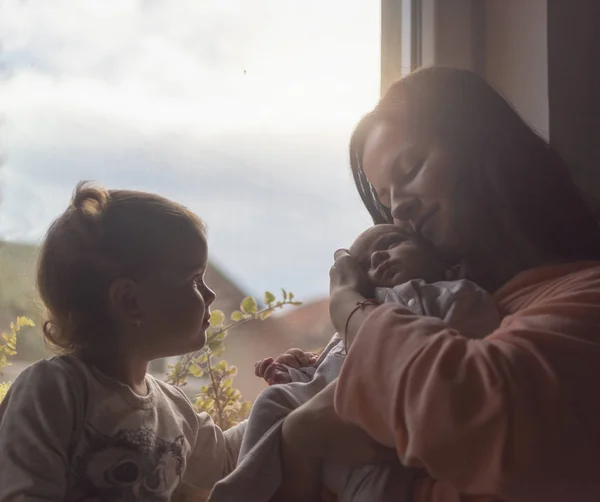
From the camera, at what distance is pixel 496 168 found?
94cm

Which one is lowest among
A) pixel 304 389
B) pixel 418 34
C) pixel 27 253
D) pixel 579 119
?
pixel 304 389

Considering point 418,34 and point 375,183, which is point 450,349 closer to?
point 375,183

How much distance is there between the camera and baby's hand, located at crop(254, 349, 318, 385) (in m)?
1.00

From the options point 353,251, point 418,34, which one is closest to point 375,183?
point 353,251

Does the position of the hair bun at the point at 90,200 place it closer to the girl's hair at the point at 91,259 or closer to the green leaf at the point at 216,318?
the girl's hair at the point at 91,259

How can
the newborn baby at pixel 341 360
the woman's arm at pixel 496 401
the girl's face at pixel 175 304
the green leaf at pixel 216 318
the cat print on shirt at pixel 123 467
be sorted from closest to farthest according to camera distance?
1. the woman's arm at pixel 496 401
2. the newborn baby at pixel 341 360
3. the cat print on shirt at pixel 123 467
4. the girl's face at pixel 175 304
5. the green leaf at pixel 216 318

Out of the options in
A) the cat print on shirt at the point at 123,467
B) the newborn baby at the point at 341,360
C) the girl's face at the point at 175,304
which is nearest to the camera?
the newborn baby at the point at 341,360

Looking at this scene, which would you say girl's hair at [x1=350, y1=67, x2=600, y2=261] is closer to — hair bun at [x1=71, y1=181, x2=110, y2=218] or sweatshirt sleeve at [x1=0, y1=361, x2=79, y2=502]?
hair bun at [x1=71, y1=181, x2=110, y2=218]

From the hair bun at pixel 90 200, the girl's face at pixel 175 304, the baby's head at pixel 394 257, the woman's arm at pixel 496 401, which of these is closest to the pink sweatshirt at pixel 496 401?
the woman's arm at pixel 496 401

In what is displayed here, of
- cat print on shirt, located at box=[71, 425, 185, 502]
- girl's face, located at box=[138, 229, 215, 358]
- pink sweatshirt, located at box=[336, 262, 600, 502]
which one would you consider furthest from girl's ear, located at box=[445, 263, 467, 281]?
cat print on shirt, located at box=[71, 425, 185, 502]

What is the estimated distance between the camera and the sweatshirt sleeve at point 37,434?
0.87 m

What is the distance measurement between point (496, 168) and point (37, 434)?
27.2 inches

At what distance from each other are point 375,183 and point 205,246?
0.28 meters

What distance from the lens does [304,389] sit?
0.94 m
